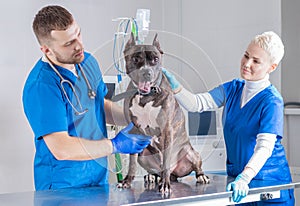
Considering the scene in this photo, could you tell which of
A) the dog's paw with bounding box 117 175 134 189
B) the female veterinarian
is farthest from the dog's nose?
the dog's paw with bounding box 117 175 134 189

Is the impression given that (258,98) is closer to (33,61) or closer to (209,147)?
(209,147)

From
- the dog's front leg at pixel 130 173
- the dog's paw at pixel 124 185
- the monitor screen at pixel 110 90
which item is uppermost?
Answer: the monitor screen at pixel 110 90

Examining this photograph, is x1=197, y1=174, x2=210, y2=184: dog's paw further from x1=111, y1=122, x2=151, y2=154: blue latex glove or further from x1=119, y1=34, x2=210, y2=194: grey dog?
x1=111, y1=122, x2=151, y2=154: blue latex glove

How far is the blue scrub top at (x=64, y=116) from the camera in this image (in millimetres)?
1840

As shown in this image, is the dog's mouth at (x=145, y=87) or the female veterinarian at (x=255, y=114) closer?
the dog's mouth at (x=145, y=87)

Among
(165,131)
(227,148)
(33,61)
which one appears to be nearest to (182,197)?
(165,131)

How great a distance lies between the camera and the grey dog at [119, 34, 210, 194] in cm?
174

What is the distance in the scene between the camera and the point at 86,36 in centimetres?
311

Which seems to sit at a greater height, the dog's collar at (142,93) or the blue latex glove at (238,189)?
the dog's collar at (142,93)

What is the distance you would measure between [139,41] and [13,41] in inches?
50.0

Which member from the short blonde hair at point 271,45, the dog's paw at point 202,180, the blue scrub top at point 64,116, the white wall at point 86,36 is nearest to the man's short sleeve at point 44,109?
the blue scrub top at point 64,116

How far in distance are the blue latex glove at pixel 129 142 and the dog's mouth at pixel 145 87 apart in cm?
11

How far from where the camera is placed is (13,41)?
9.42 feet

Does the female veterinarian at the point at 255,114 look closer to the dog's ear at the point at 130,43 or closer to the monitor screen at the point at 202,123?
the monitor screen at the point at 202,123
